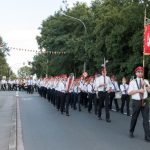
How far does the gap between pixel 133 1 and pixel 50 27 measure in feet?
112

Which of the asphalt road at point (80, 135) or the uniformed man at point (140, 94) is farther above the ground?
the uniformed man at point (140, 94)

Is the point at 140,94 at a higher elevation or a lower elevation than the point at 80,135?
higher

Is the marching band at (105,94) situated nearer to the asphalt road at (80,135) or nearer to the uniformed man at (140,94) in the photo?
the uniformed man at (140,94)

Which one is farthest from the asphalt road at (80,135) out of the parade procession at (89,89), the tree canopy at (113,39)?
the tree canopy at (113,39)

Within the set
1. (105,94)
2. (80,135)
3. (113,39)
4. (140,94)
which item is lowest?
(80,135)

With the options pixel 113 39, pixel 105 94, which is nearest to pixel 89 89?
pixel 105 94

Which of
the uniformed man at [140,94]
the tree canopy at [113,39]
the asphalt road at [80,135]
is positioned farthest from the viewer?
the tree canopy at [113,39]

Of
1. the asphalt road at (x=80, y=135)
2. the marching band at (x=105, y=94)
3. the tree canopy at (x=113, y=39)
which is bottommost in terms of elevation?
the asphalt road at (x=80, y=135)

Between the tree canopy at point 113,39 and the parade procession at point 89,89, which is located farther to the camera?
the tree canopy at point 113,39

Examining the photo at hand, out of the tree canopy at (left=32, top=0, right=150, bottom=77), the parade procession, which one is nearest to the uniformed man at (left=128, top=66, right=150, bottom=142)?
the parade procession

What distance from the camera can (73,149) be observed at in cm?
1155

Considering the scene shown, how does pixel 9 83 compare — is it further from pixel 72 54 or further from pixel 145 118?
pixel 145 118

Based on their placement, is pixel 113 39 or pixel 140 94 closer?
pixel 140 94

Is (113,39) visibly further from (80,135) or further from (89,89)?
(80,135)
